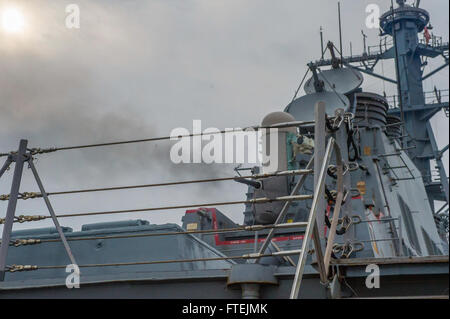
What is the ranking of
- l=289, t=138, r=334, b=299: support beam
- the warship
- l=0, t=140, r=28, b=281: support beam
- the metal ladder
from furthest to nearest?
l=0, t=140, r=28, b=281: support beam, the warship, the metal ladder, l=289, t=138, r=334, b=299: support beam

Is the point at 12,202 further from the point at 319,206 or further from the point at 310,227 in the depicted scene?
the point at 310,227

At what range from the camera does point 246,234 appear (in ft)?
30.7

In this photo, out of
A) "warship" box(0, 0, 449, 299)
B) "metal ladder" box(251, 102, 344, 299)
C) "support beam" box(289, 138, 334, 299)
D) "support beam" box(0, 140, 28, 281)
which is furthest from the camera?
"support beam" box(0, 140, 28, 281)

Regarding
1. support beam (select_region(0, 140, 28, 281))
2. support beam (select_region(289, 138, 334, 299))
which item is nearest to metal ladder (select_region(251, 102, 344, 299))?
support beam (select_region(289, 138, 334, 299))

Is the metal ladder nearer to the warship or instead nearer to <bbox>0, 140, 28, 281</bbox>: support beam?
the warship

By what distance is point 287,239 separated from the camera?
8.26m

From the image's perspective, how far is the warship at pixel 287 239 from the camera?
311 cm

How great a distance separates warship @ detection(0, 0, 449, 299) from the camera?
122 inches

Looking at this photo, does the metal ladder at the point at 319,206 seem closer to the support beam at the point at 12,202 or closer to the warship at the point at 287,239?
the warship at the point at 287,239

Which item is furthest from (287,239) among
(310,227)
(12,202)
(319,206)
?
(310,227)

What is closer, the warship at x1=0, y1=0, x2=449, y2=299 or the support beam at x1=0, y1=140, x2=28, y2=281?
the warship at x1=0, y1=0, x2=449, y2=299

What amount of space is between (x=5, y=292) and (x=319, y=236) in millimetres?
2102

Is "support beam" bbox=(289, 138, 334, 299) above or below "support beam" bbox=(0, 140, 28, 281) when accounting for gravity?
below

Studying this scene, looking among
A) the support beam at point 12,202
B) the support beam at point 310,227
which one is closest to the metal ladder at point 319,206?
the support beam at point 310,227
